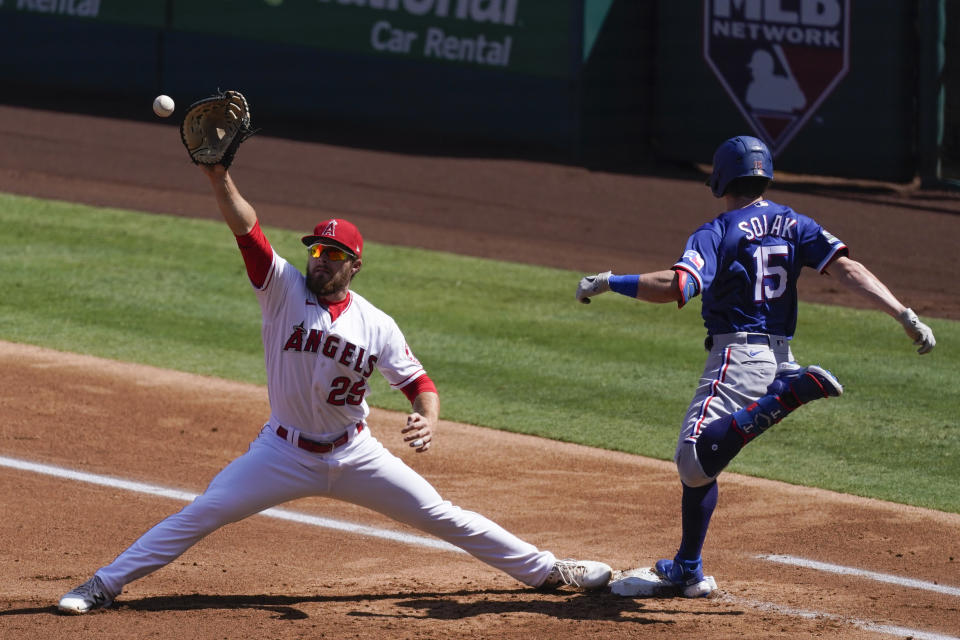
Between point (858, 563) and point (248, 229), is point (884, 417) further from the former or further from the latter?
point (248, 229)

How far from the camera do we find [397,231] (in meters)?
14.4

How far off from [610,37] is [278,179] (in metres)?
4.78

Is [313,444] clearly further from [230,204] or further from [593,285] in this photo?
[593,285]

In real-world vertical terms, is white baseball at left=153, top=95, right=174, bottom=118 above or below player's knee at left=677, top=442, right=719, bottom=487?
above

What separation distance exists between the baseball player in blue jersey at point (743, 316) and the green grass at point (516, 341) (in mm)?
2123

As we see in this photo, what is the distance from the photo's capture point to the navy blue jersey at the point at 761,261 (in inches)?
215

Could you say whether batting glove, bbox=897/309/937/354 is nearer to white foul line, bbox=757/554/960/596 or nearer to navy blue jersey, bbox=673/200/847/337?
navy blue jersey, bbox=673/200/847/337

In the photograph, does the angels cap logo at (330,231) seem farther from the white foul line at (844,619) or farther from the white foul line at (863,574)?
the white foul line at (863,574)

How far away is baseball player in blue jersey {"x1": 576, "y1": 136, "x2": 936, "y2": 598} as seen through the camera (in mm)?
5336

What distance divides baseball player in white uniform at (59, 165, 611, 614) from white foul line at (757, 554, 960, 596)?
1729 millimetres

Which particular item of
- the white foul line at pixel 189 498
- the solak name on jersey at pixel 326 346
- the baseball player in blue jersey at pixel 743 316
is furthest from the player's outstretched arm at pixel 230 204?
the white foul line at pixel 189 498

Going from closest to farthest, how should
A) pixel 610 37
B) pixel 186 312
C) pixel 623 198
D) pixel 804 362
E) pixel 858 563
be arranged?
1. pixel 858 563
2. pixel 804 362
3. pixel 186 312
4. pixel 623 198
5. pixel 610 37

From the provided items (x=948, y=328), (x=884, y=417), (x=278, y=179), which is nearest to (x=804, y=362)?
(x=884, y=417)

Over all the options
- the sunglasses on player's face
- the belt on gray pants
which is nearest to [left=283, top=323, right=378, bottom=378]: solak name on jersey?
the sunglasses on player's face
